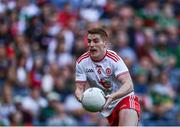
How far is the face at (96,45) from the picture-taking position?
32.4 feet

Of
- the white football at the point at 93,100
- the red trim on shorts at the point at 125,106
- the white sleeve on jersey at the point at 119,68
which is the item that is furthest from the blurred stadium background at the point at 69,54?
the white football at the point at 93,100

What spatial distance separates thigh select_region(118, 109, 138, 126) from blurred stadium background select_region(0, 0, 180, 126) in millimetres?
Result: 4610

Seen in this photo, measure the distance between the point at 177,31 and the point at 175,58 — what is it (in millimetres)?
1193

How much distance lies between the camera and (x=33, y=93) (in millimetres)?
14930

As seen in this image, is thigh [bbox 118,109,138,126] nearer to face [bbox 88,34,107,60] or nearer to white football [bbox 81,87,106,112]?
white football [bbox 81,87,106,112]

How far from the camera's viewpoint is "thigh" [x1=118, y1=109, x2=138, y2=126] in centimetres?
986

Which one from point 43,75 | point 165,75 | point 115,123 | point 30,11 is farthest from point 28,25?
point 115,123

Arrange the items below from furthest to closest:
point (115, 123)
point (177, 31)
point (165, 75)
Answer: point (177, 31)
point (165, 75)
point (115, 123)

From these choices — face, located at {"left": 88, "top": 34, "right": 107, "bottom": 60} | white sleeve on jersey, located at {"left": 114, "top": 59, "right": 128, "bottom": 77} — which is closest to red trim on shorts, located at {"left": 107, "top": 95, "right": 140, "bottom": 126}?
white sleeve on jersey, located at {"left": 114, "top": 59, "right": 128, "bottom": 77}

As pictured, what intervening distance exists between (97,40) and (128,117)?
1.12 metres

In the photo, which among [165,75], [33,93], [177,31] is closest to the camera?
[33,93]

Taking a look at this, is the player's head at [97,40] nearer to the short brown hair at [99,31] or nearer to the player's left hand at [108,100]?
the short brown hair at [99,31]

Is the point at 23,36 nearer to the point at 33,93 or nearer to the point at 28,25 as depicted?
the point at 28,25

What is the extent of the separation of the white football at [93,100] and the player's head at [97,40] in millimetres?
631
